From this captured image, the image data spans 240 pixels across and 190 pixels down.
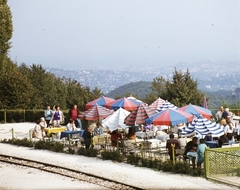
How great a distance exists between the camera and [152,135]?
80.1 feet

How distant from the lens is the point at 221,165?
1661 centimetres

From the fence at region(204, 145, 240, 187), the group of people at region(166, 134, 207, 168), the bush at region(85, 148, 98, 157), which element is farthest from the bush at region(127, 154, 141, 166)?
the fence at region(204, 145, 240, 187)

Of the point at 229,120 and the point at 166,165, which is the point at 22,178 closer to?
the point at 166,165

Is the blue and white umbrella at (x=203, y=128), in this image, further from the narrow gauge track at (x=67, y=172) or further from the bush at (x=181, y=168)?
the narrow gauge track at (x=67, y=172)

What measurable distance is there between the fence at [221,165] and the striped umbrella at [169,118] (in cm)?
490

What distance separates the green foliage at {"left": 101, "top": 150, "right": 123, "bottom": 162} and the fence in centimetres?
456

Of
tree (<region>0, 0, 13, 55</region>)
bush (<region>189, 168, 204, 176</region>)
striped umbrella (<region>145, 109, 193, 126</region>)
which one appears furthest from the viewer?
tree (<region>0, 0, 13, 55</region>)

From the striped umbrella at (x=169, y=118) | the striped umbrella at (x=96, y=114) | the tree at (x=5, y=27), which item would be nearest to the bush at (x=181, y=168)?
the striped umbrella at (x=169, y=118)

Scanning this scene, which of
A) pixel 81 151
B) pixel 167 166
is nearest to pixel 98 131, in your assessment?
pixel 81 151

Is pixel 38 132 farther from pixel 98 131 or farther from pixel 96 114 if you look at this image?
pixel 98 131

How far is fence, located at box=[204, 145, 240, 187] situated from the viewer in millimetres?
16344

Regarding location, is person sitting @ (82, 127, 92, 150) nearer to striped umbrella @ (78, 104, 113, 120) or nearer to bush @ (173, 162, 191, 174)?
striped umbrella @ (78, 104, 113, 120)

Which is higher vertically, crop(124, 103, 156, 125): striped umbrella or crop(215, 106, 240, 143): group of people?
crop(124, 103, 156, 125): striped umbrella

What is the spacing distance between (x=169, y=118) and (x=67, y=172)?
5.06 meters
